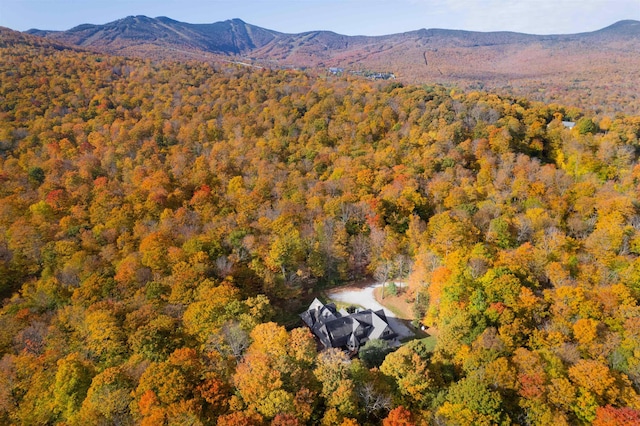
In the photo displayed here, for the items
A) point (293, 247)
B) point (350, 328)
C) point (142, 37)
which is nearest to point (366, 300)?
point (350, 328)

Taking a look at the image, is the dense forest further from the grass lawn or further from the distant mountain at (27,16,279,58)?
the distant mountain at (27,16,279,58)

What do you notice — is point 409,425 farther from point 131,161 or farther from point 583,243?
point 131,161

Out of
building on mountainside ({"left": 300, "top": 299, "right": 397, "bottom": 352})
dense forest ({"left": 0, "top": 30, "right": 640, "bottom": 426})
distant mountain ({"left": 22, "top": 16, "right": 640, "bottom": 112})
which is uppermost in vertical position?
distant mountain ({"left": 22, "top": 16, "right": 640, "bottom": 112})

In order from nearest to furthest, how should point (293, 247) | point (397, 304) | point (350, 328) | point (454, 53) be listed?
point (350, 328) < point (397, 304) < point (293, 247) < point (454, 53)

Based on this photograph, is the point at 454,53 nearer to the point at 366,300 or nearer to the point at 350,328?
the point at 366,300

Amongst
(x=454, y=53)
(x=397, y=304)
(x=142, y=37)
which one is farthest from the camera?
(x=454, y=53)

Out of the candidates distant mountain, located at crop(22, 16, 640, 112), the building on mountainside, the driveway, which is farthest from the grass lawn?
distant mountain, located at crop(22, 16, 640, 112)
